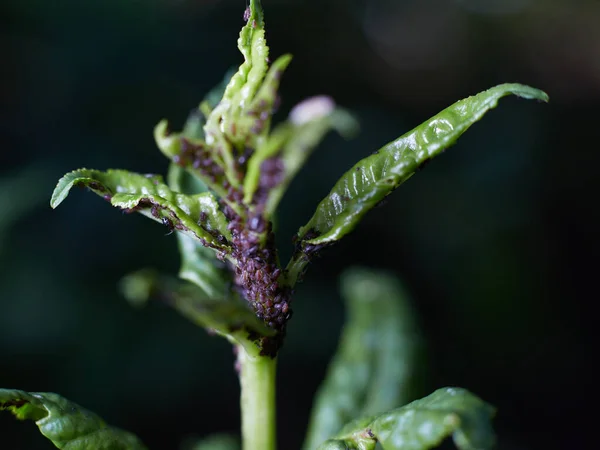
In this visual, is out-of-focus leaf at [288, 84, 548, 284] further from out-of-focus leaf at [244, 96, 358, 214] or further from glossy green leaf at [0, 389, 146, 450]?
glossy green leaf at [0, 389, 146, 450]

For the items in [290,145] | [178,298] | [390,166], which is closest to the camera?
[178,298]

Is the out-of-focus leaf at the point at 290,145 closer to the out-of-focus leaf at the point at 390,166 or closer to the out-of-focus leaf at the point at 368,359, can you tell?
the out-of-focus leaf at the point at 390,166

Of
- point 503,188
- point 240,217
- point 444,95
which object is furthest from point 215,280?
point 444,95

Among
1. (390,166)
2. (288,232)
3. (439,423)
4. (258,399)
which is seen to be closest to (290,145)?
(390,166)

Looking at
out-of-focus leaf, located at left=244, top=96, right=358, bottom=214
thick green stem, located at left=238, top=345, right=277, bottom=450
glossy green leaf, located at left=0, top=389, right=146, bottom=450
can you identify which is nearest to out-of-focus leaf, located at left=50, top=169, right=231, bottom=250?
out-of-focus leaf, located at left=244, top=96, right=358, bottom=214

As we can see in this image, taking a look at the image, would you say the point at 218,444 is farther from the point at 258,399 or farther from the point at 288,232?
the point at 288,232

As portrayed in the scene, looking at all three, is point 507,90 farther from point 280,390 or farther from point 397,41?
point 397,41
